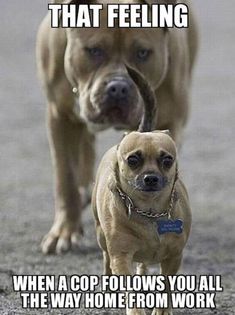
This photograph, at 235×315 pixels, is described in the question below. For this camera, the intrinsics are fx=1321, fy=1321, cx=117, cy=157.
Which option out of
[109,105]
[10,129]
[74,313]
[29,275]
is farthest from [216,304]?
[10,129]

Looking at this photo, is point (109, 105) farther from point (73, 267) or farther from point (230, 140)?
point (230, 140)

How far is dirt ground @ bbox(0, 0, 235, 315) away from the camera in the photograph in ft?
20.0

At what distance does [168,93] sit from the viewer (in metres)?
6.54

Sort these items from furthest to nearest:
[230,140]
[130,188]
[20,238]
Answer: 1. [230,140]
2. [20,238]
3. [130,188]

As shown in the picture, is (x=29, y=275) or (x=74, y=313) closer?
(x=74, y=313)

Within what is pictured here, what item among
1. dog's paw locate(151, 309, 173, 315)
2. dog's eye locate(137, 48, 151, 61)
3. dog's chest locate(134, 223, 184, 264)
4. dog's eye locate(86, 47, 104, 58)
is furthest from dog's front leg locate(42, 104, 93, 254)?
dog's chest locate(134, 223, 184, 264)

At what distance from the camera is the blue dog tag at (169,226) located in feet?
15.5

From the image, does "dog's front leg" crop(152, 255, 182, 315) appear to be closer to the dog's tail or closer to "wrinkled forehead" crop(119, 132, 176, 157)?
"wrinkled forehead" crop(119, 132, 176, 157)

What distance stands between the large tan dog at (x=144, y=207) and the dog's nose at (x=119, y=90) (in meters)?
1.32

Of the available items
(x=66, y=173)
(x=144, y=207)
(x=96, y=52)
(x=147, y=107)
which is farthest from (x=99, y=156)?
(x=144, y=207)

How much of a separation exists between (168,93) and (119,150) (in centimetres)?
180

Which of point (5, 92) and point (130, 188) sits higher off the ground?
point (130, 188)

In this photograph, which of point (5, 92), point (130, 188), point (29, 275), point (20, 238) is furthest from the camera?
point (5, 92)

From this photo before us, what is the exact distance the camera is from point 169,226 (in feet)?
15.4
